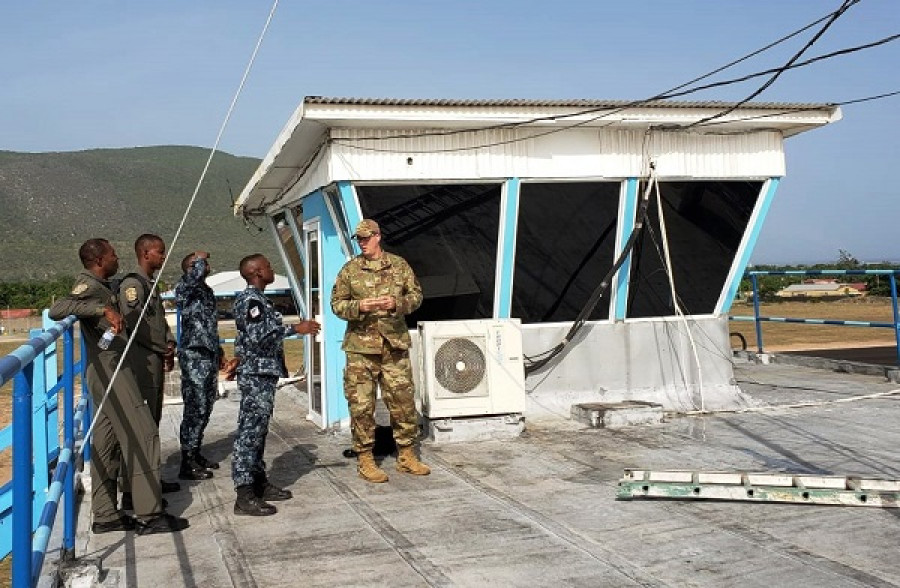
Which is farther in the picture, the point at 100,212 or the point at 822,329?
the point at 100,212

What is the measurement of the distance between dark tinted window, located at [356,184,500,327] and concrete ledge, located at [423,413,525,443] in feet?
3.95

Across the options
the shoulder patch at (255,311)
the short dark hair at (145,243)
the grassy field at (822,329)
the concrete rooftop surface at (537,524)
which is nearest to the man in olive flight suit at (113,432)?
the concrete rooftop surface at (537,524)

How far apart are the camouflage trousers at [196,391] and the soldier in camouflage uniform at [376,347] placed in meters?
1.21

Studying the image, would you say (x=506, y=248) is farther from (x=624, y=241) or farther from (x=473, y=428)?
(x=473, y=428)

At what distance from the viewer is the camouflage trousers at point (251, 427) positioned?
540 cm

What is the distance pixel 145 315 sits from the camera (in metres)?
5.48

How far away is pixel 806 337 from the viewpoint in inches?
886

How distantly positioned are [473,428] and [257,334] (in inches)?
102

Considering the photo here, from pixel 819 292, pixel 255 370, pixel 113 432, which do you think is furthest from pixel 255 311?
pixel 819 292

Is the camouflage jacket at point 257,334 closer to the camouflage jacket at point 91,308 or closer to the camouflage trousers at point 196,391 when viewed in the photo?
the camouflage jacket at point 91,308

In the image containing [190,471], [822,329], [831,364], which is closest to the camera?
[190,471]

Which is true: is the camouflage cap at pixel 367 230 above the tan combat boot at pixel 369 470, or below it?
above

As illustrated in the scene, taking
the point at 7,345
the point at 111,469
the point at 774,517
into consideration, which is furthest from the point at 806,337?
the point at 7,345

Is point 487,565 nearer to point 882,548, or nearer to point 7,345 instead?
point 882,548
